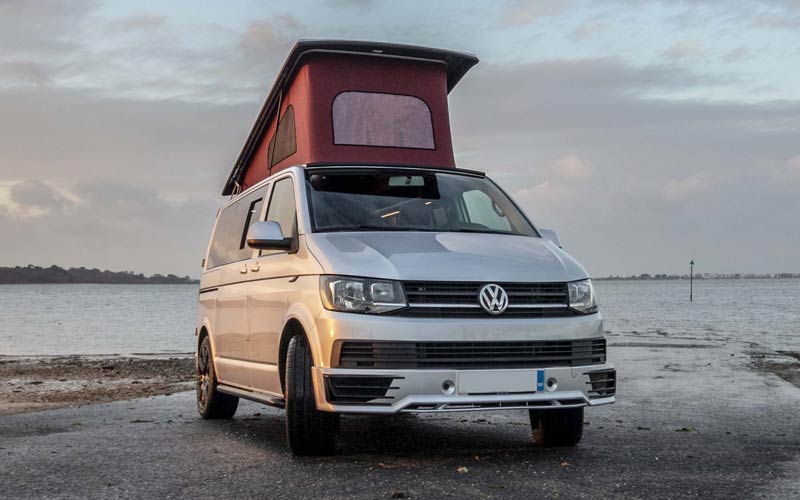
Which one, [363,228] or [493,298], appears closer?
[493,298]

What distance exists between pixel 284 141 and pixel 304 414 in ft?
17.4

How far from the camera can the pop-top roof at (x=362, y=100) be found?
34.2ft

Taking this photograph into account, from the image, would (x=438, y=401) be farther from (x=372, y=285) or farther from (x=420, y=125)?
(x=420, y=125)

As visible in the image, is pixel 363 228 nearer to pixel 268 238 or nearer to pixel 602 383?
pixel 268 238

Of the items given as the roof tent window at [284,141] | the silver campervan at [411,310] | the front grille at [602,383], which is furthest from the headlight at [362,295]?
the roof tent window at [284,141]

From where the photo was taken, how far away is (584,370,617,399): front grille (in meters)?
6.65

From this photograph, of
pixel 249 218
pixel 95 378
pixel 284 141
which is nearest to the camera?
pixel 249 218

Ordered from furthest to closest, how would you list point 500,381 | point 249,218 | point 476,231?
point 249,218, point 476,231, point 500,381

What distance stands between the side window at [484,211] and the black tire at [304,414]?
1.79 m

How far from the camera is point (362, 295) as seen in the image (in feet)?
20.6

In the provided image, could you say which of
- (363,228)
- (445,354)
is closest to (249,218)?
(363,228)

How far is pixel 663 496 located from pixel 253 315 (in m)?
3.70

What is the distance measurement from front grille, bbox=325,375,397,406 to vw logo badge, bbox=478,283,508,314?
77 cm

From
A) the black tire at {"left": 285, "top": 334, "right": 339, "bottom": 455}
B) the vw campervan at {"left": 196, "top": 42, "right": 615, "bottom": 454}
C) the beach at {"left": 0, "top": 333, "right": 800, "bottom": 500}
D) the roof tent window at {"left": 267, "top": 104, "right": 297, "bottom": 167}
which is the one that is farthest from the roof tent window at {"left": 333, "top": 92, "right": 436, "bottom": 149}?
the black tire at {"left": 285, "top": 334, "right": 339, "bottom": 455}
